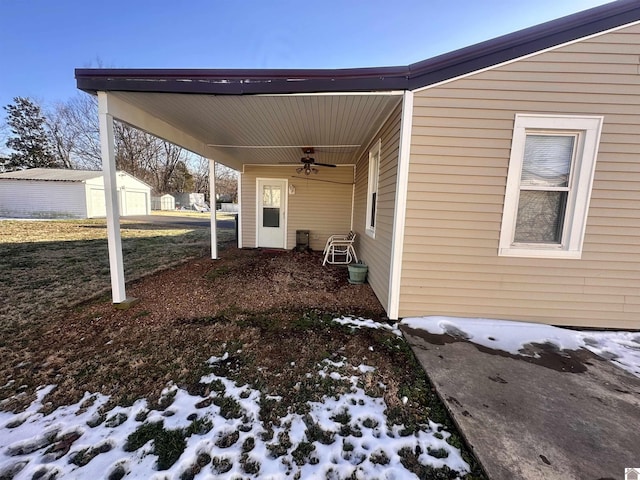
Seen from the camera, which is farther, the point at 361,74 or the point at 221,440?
the point at 361,74

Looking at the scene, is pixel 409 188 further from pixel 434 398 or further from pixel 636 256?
pixel 636 256

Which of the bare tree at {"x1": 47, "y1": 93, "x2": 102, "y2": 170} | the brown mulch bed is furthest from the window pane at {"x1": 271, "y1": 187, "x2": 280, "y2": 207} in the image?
the bare tree at {"x1": 47, "y1": 93, "x2": 102, "y2": 170}

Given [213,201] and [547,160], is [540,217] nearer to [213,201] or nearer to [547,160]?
[547,160]

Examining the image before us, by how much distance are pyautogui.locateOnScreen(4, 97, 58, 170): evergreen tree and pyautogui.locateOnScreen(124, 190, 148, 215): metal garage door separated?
43.2 ft

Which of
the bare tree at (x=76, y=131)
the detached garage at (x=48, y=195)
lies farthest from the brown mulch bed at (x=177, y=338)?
the bare tree at (x=76, y=131)

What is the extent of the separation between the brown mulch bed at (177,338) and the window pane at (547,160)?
233 cm

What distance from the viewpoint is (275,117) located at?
3.59m

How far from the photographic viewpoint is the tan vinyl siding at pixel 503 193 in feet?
8.90

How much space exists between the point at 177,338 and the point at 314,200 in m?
5.34

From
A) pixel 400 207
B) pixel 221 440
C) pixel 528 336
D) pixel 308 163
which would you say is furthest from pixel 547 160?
pixel 308 163

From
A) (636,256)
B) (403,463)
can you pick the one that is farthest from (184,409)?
(636,256)

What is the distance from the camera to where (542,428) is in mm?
1617

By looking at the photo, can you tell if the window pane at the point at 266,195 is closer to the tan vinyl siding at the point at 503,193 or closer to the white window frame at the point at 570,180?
the tan vinyl siding at the point at 503,193

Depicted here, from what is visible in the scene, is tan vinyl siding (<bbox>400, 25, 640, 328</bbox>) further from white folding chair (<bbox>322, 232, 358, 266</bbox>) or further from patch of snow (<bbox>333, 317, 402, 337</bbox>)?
white folding chair (<bbox>322, 232, 358, 266</bbox>)
